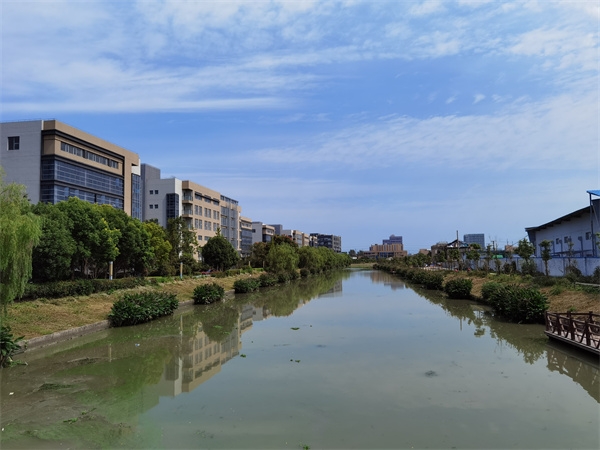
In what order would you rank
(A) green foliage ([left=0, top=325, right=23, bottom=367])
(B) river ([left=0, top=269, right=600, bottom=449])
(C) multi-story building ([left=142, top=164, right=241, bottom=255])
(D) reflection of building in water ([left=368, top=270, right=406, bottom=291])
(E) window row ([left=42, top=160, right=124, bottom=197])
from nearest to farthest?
(B) river ([left=0, top=269, right=600, bottom=449]) → (A) green foliage ([left=0, top=325, right=23, bottom=367]) → (E) window row ([left=42, top=160, right=124, bottom=197]) → (D) reflection of building in water ([left=368, top=270, right=406, bottom=291]) → (C) multi-story building ([left=142, top=164, right=241, bottom=255])

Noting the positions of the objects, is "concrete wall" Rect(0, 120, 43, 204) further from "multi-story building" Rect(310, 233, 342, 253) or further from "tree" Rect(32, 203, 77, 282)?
"multi-story building" Rect(310, 233, 342, 253)

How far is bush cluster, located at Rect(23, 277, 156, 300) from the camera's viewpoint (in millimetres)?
16469

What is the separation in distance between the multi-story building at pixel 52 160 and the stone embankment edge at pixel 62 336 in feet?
91.0

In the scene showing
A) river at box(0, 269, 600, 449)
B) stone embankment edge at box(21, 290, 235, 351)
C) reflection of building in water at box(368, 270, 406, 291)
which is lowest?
river at box(0, 269, 600, 449)

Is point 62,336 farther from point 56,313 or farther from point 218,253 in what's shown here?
point 218,253

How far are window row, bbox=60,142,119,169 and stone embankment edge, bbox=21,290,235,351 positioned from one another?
99.0 ft

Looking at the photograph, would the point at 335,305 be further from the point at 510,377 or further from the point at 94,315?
the point at 510,377

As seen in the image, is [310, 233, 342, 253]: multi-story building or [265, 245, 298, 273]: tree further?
[310, 233, 342, 253]: multi-story building

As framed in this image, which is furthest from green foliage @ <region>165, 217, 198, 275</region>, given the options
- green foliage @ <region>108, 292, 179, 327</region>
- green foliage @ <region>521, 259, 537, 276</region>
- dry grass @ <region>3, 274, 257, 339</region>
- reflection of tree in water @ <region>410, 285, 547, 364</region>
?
green foliage @ <region>521, 259, 537, 276</region>

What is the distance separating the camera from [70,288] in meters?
18.4

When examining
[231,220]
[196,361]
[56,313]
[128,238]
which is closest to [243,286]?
[128,238]

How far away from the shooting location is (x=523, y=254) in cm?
2808

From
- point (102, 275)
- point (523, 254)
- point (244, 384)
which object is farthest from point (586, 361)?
point (102, 275)

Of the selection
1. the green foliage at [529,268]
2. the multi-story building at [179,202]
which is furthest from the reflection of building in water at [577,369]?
the multi-story building at [179,202]
